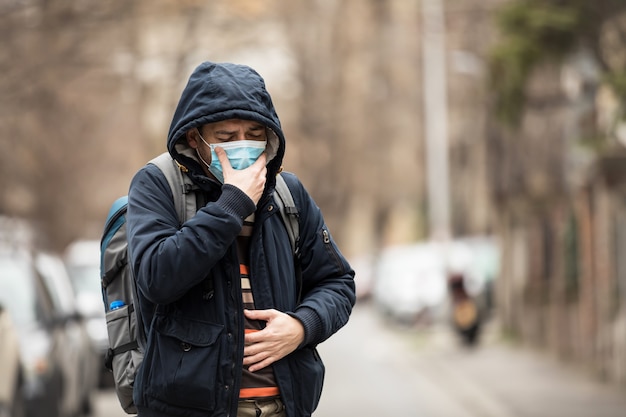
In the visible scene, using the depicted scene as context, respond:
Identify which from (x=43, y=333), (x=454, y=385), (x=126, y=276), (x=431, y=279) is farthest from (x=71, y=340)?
(x=431, y=279)

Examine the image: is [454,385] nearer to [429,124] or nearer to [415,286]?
[415,286]

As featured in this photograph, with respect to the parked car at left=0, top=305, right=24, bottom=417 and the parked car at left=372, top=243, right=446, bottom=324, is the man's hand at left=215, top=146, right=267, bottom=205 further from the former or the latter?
the parked car at left=372, top=243, right=446, bottom=324

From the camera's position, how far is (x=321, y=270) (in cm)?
393

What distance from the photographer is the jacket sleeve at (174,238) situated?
3.45 meters

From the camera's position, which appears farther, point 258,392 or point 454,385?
point 454,385

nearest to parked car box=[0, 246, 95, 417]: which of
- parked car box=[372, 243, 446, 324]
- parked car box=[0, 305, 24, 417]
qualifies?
parked car box=[0, 305, 24, 417]

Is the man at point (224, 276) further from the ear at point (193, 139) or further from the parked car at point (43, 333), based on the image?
the parked car at point (43, 333)

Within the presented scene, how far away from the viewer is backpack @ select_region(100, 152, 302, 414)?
372 cm

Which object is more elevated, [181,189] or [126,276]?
[181,189]

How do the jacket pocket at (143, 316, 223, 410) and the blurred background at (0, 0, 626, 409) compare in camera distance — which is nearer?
the jacket pocket at (143, 316, 223, 410)

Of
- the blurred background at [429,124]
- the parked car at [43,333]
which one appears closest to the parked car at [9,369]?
the parked car at [43,333]

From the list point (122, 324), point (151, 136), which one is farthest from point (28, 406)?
point (151, 136)

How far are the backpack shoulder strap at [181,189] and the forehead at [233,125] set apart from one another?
0.52 feet

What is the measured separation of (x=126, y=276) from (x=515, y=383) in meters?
13.7
